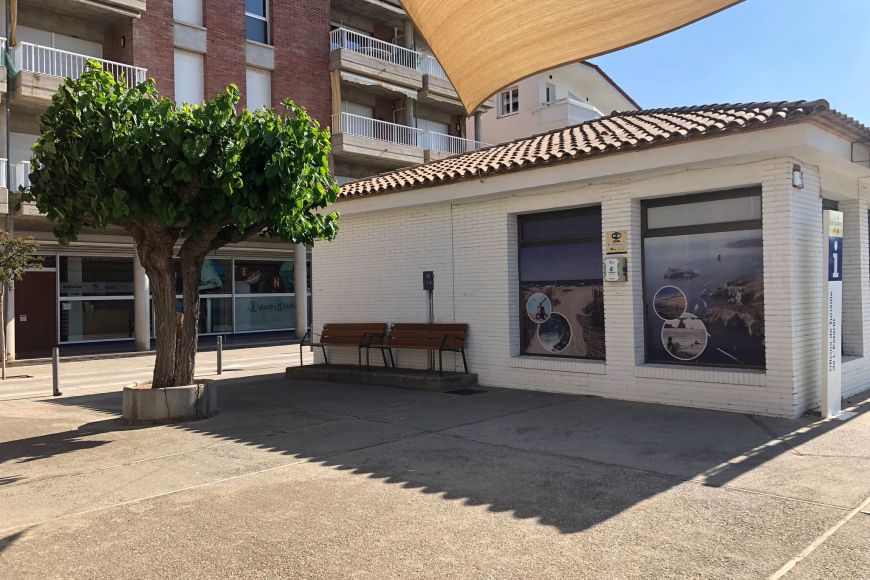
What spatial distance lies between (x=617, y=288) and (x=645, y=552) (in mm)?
6154

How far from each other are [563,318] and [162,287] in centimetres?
623

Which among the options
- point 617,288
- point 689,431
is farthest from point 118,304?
point 689,431

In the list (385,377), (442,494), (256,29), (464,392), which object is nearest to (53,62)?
(256,29)

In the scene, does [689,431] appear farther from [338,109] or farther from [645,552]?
[338,109]

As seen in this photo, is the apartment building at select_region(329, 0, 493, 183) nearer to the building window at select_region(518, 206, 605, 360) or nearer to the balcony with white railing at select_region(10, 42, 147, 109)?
the balcony with white railing at select_region(10, 42, 147, 109)

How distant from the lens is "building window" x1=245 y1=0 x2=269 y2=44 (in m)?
25.1

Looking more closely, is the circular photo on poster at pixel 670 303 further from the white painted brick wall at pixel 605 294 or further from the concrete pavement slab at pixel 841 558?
the concrete pavement slab at pixel 841 558

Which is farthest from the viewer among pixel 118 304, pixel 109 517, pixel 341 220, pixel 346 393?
pixel 118 304

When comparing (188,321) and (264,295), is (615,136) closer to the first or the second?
(188,321)

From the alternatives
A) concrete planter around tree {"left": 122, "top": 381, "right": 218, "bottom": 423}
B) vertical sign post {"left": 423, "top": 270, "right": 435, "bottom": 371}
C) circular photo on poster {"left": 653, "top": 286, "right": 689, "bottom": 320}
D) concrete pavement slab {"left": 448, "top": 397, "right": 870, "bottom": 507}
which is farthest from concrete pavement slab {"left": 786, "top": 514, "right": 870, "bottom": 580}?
vertical sign post {"left": 423, "top": 270, "right": 435, "bottom": 371}

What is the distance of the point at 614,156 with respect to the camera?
963 cm

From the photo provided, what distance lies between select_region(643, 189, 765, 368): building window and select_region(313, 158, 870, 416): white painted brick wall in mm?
249

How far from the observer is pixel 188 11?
23.3 metres

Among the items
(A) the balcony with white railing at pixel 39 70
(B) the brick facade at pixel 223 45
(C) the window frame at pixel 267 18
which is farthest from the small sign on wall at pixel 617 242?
(C) the window frame at pixel 267 18
